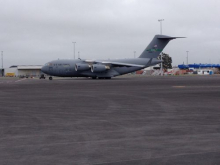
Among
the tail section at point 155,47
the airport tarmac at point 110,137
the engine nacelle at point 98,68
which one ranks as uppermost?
the tail section at point 155,47

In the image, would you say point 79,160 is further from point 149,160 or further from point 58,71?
point 58,71

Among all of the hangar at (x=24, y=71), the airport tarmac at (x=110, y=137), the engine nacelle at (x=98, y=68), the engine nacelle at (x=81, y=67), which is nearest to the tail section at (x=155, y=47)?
the engine nacelle at (x=98, y=68)

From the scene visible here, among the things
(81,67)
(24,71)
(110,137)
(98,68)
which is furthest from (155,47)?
(24,71)

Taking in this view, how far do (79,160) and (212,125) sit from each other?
17.1ft

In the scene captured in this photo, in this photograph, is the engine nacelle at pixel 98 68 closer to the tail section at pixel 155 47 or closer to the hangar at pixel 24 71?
the tail section at pixel 155 47

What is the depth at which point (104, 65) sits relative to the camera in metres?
54.1

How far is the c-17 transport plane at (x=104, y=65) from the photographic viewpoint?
5375 cm

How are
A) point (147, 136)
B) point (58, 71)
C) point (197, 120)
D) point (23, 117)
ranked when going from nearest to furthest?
point (147, 136)
point (197, 120)
point (23, 117)
point (58, 71)

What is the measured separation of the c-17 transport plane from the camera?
5375 centimetres

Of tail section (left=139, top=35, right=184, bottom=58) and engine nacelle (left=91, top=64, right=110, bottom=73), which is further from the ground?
tail section (left=139, top=35, right=184, bottom=58)

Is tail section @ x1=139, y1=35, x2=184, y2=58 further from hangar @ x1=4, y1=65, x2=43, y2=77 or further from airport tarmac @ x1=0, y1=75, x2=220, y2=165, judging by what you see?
hangar @ x1=4, y1=65, x2=43, y2=77

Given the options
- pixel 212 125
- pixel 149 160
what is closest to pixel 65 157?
pixel 149 160

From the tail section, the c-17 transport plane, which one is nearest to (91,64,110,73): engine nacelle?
the c-17 transport plane

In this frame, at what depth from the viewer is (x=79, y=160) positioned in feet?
21.7
